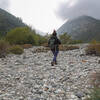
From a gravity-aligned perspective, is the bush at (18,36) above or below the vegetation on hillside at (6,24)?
below

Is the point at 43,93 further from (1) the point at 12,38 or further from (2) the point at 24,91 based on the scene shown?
(1) the point at 12,38

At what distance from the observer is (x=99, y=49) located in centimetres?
1262

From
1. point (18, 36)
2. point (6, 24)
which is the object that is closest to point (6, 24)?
point (6, 24)

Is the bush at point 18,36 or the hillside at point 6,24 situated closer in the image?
the bush at point 18,36

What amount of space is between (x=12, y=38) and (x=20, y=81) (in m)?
26.9

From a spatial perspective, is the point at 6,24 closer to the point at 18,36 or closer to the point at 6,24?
the point at 6,24

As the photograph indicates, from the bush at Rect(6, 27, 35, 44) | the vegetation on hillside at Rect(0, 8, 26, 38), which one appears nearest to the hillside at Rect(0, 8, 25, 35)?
the vegetation on hillside at Rect(0, 8, 26, 38)

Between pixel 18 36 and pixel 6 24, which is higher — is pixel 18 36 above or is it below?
below

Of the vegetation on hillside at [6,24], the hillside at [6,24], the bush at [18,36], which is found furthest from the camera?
the hillside at [6,24]

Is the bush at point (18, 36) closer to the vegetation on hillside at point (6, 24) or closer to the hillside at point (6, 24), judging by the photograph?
the vegetation on hillside at point (6, 24)

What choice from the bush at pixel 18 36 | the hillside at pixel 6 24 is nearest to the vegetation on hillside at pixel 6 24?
the hillside at pixel 6 24

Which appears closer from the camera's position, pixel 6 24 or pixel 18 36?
pixel 18 36

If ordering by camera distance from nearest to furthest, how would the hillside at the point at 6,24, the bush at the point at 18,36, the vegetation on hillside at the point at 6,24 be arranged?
the bush at the point at 18,36 < the vegetation on hillside at the point at 6,24 < the hillside at the point at 6,24

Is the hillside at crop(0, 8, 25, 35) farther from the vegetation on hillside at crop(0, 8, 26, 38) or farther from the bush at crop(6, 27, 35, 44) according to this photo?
the bush at crop(6, 27, 35, 44)
